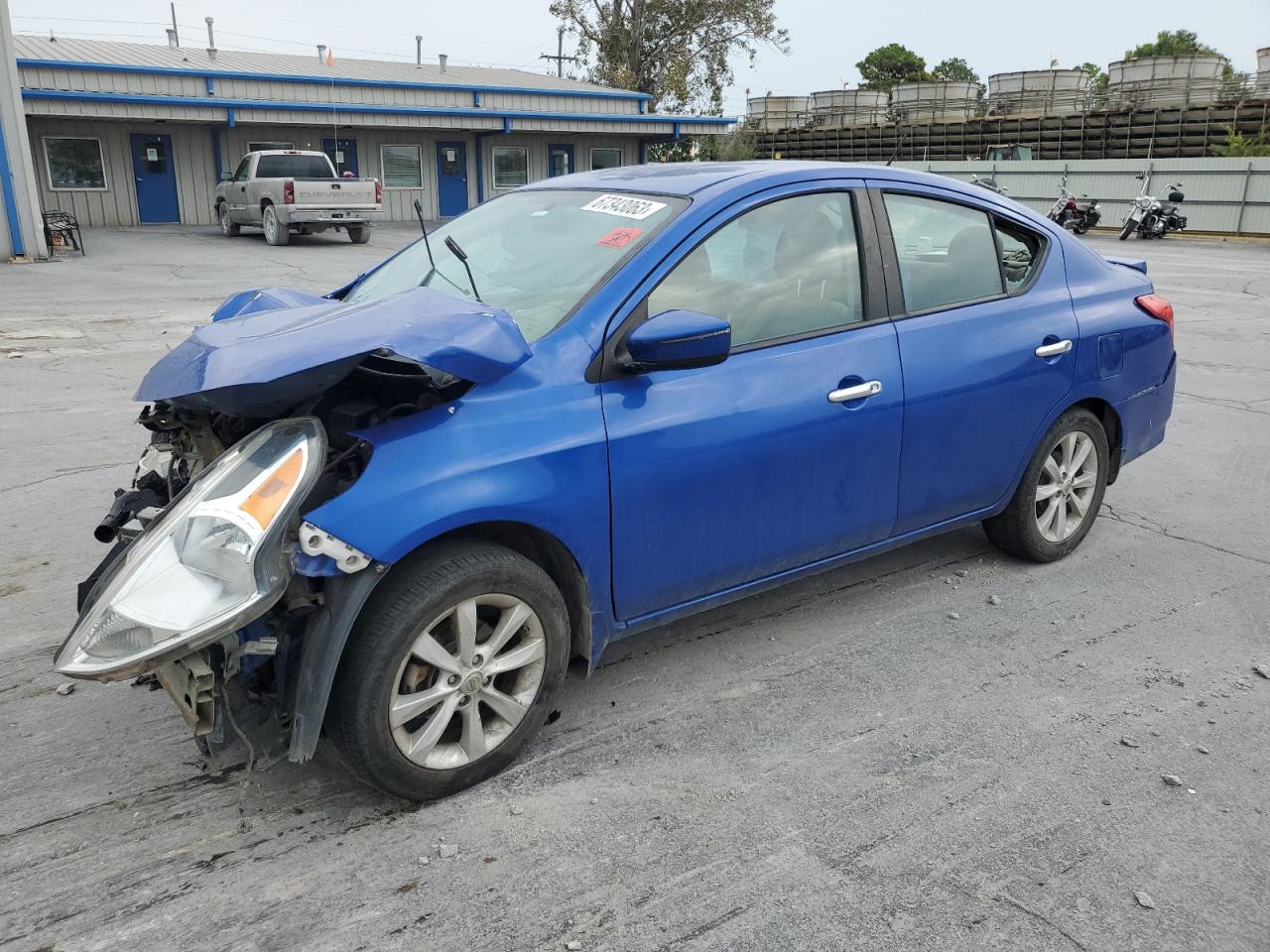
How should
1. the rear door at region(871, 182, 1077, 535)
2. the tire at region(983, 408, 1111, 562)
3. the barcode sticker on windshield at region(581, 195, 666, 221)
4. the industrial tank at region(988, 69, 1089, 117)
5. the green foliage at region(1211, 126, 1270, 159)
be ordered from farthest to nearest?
1. the industrial tank at region(988, 69, 1089, 117)
2. the green foliage at region(1211, 126, 1270, 159)
3. the tire at region(983, 408, 1111, 562)
4. the rear door at region(871, 182, 1077, 535)
5. the barcode sticker on windshield at region(581, 195, 666, 221)

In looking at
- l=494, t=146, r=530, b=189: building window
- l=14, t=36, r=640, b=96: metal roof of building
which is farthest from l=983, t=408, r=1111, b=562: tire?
l=494, t=146, r=530, b=189: building window

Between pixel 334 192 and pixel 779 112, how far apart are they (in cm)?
3055

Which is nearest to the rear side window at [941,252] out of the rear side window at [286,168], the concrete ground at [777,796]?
the concrete ground at [777,796]

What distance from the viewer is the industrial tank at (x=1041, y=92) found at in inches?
1441

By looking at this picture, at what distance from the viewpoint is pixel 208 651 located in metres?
2.49

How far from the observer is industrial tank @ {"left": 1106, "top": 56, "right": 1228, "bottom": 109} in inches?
1233

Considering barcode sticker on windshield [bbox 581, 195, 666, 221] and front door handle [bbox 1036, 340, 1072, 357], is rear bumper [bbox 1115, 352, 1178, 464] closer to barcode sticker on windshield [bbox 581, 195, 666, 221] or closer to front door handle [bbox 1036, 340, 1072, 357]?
front door handle [bbox 1036, 340, 1072, 357]

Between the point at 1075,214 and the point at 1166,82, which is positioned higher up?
the point at 1166,82

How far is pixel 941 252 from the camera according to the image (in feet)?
13.3

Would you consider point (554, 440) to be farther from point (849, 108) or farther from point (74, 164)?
point (849, 108)

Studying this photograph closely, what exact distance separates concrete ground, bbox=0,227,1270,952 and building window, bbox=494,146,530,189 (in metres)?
29.2

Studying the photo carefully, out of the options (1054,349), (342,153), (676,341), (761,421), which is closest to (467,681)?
(676,341)

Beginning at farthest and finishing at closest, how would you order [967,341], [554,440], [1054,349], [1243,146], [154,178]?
[1243,146] → [154,178] → [1054,349] → [967,341] → [554,440]

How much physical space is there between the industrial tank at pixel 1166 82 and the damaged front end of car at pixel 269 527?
3399cm
